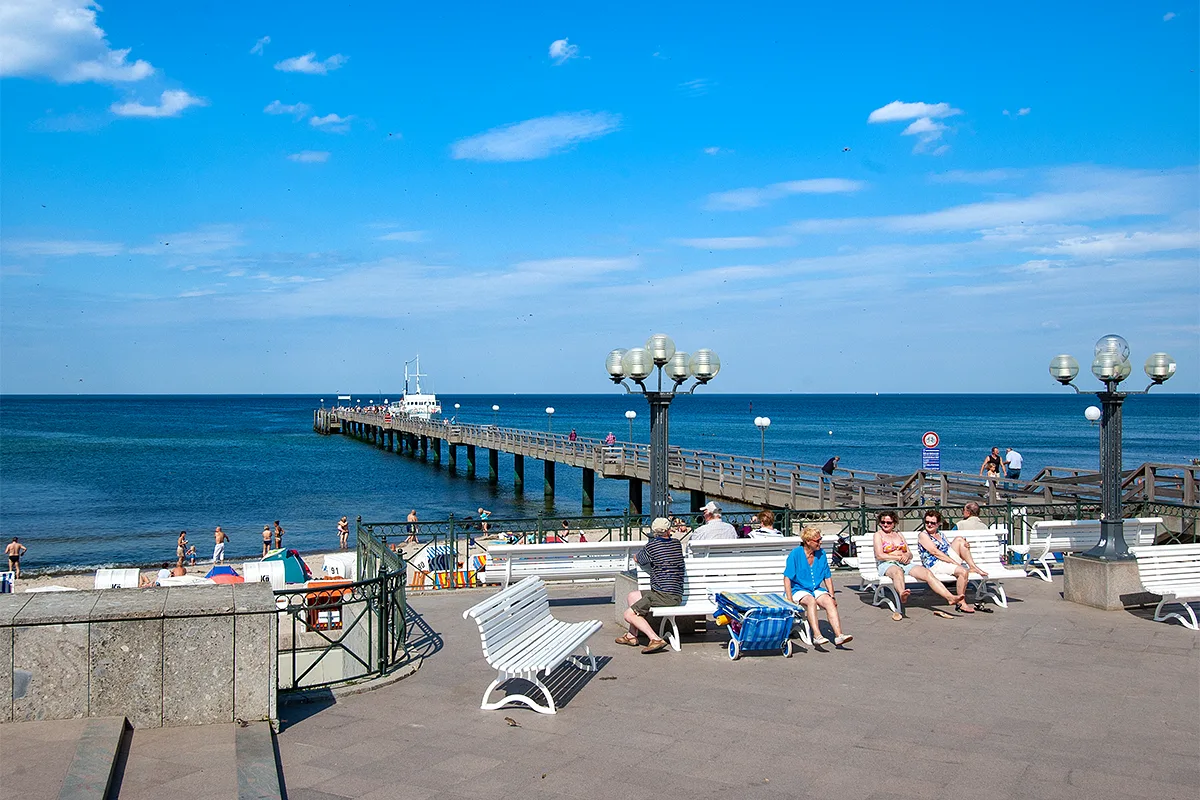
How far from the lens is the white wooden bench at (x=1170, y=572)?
8930 millimetres

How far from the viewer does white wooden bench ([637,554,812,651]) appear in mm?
8039

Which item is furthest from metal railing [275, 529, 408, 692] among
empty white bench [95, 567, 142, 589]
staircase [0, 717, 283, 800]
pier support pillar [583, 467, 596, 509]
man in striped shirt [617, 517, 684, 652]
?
pier support pillar [583, 467, 596, 509]

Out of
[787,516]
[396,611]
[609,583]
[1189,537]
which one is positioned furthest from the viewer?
[1189,537]

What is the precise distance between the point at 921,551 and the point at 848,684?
3.21 metres

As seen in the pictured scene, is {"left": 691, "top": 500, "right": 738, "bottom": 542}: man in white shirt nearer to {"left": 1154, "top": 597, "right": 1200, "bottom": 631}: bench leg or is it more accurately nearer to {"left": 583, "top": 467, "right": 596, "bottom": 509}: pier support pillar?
{"left": 1154, "top": 597, "right": 1200, "bottom": 631}: bench leg

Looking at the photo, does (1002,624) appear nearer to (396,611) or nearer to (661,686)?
(661,686)

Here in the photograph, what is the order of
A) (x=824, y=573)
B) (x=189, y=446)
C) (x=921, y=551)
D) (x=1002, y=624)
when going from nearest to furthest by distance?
(x=824, y=573) → (x=1002, y=624) → (x=921, y=551) → (x=189, y=446)

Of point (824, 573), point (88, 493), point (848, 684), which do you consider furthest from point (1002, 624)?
point (88, 493)

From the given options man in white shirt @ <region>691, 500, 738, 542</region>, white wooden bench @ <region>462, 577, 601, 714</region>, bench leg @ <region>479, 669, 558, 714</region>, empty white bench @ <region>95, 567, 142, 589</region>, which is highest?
man in white shirt @ <region>691, 500, 738, 542</region>

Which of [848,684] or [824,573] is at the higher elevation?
[824,573]

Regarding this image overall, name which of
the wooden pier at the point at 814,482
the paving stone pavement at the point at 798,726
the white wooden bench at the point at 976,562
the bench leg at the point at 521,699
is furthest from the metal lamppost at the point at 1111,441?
the bench leg at the point at 521,699

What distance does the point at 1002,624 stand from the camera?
8969 mm

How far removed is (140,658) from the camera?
556 centimetres

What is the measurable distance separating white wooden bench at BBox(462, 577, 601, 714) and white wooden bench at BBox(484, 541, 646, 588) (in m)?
2.43
